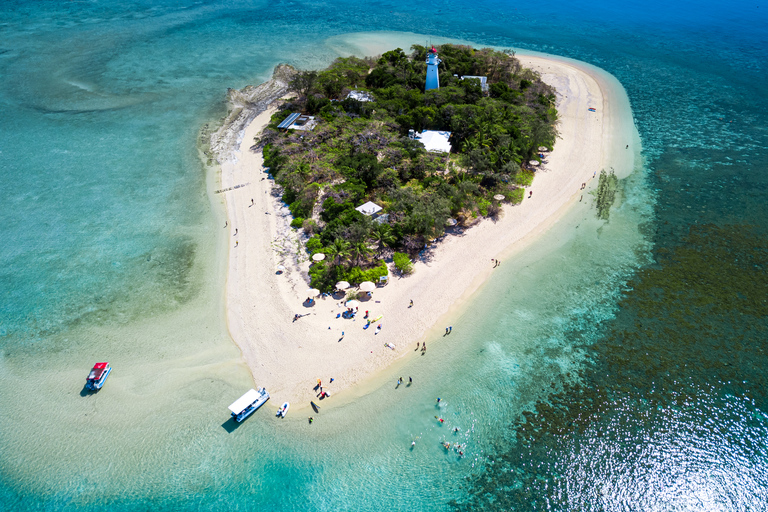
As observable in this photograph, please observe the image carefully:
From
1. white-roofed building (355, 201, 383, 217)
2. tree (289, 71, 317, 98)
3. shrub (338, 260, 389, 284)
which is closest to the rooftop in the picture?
white-roofed building (355, 201, 383, 217)

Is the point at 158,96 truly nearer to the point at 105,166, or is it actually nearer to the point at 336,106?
the point at 105,166

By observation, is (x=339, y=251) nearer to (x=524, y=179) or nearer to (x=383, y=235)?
(x=383, y=235)

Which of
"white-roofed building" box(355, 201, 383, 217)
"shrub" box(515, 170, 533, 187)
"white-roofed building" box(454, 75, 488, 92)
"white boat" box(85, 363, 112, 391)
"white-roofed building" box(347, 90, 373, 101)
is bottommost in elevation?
"white boat" box(85, 363, 112, 391)

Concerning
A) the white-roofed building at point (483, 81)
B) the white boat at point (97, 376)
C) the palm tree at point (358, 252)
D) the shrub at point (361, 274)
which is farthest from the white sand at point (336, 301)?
the white-roofed building at point (483, 81)

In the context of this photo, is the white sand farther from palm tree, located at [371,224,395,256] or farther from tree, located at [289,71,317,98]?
tree, located at [289,71,317,98]

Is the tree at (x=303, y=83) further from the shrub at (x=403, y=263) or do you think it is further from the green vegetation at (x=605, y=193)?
the green vegetation at (x=605, y=193)

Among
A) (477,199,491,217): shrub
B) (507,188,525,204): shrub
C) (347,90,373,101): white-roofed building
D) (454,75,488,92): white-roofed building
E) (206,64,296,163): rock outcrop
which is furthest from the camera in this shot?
(454,75,488,92): white-roofed building

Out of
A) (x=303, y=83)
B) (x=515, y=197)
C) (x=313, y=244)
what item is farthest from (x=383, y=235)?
(x=303, y=83)
